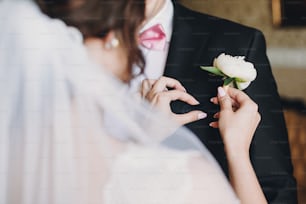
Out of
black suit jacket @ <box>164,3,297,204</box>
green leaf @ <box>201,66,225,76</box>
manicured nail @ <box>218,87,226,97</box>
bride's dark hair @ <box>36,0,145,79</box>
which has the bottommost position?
black suit jacket @ <box>164,3,297,204</box>

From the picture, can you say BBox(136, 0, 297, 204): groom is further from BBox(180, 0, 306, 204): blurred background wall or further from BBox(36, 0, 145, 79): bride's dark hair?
BBox(180, 0, 306, 204): blurred background wall

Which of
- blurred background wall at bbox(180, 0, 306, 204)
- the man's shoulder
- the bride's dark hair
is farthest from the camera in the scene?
blurred background wall at bbox(180, 0, 306, 204)

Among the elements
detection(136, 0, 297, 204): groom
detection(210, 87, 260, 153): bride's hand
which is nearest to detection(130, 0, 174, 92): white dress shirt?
detection(136, 0, 297, 204): groom

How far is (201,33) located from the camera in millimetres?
686

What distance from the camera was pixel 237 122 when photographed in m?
0.55

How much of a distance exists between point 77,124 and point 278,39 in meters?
Result: 1.13

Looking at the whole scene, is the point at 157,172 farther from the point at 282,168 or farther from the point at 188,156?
the point at 282,168

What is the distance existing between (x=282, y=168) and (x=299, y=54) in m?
0.92

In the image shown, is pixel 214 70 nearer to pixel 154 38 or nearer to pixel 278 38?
pixel 154 38

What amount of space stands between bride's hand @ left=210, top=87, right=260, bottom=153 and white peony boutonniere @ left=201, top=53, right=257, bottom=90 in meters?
0.03

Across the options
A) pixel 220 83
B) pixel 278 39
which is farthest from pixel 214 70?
pixel 278 39

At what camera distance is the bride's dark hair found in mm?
473

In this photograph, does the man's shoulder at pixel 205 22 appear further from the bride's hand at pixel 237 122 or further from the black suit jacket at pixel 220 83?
the bride's hand at pixel 237 122

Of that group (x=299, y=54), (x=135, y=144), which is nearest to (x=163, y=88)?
(x=135, y=144)
